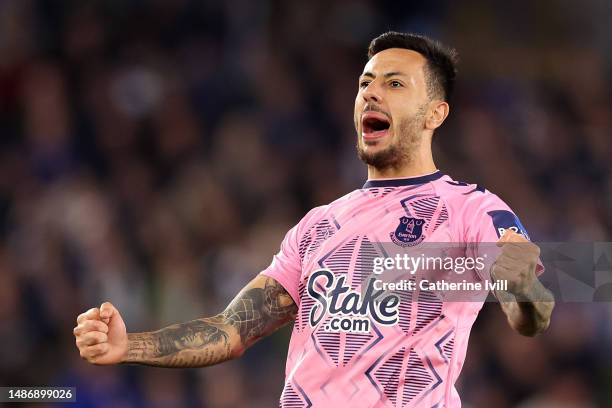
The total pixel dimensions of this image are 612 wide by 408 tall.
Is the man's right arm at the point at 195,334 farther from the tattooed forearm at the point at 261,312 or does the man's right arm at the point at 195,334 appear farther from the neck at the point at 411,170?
the neck at the point at 411,170

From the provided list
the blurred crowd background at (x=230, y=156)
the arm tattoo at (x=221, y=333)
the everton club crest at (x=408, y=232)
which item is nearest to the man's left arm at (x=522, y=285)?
the everton club crest at (x=408, y=232)

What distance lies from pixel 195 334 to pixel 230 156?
508cm

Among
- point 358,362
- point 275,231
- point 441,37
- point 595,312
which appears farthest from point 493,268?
point 441,37

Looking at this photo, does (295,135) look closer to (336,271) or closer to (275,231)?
(275,231)

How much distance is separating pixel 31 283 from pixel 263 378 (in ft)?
6.74

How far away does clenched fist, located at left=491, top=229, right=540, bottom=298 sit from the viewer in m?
3.66

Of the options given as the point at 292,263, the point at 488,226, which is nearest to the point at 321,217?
the point at 292,263

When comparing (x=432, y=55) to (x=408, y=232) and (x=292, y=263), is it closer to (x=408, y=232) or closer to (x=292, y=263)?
(x=408, y=232)

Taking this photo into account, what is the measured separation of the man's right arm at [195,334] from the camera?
416cm

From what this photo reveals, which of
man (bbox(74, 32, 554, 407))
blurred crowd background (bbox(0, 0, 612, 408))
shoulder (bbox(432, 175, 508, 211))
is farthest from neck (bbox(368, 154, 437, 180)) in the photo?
blurred crowd background (bbox(0, 0, 612, 408))

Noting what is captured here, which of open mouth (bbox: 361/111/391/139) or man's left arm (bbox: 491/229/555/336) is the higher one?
open mouth (bbox: 361/111/391/139)

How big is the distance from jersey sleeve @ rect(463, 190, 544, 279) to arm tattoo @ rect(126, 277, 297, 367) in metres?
0.89

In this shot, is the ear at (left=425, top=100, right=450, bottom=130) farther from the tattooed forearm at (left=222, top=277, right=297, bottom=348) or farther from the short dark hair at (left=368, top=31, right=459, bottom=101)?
the tattooed forearm at (left=222, top=277, right=297, bottom=348)

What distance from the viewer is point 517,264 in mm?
3666
